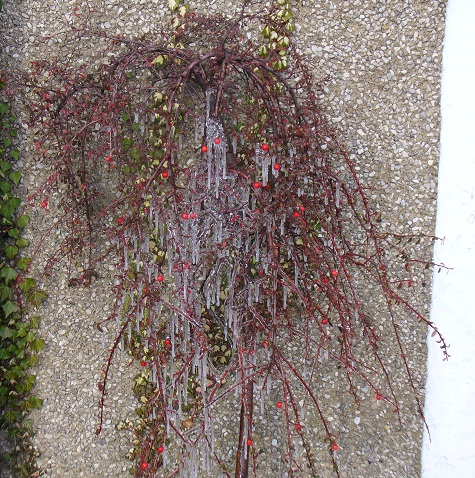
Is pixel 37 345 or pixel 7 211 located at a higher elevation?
pixel 7 211

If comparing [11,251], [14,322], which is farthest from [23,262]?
[14,322]

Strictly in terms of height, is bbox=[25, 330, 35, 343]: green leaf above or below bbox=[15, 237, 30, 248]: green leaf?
below

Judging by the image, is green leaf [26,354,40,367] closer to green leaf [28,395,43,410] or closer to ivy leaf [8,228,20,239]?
green leaf [28,395,43,410]

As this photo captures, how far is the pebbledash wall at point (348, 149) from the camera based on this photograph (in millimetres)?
2453

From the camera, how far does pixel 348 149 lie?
2514 mm

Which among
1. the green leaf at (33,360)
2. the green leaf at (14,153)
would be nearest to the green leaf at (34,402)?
the green leaf at (33,360)

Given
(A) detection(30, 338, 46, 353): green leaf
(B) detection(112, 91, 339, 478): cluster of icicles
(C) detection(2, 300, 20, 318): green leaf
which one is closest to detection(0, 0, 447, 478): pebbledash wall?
(A) detection(30, 338, 46, 353): green leaf

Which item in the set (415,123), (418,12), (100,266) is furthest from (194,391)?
(418,12)

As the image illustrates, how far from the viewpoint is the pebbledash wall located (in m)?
2.45

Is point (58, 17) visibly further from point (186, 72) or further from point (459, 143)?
point (459, 143)

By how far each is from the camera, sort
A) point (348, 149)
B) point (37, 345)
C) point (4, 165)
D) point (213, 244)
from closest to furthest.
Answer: point (213, 244) < point (348, 149) < point (4, 165) < point (37, 345)

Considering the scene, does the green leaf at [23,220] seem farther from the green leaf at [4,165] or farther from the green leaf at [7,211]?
the green leaf at [4,165]

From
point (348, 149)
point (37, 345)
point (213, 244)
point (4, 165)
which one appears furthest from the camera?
point (37, 345)

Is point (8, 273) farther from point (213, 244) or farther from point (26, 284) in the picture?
point (213, 244)
